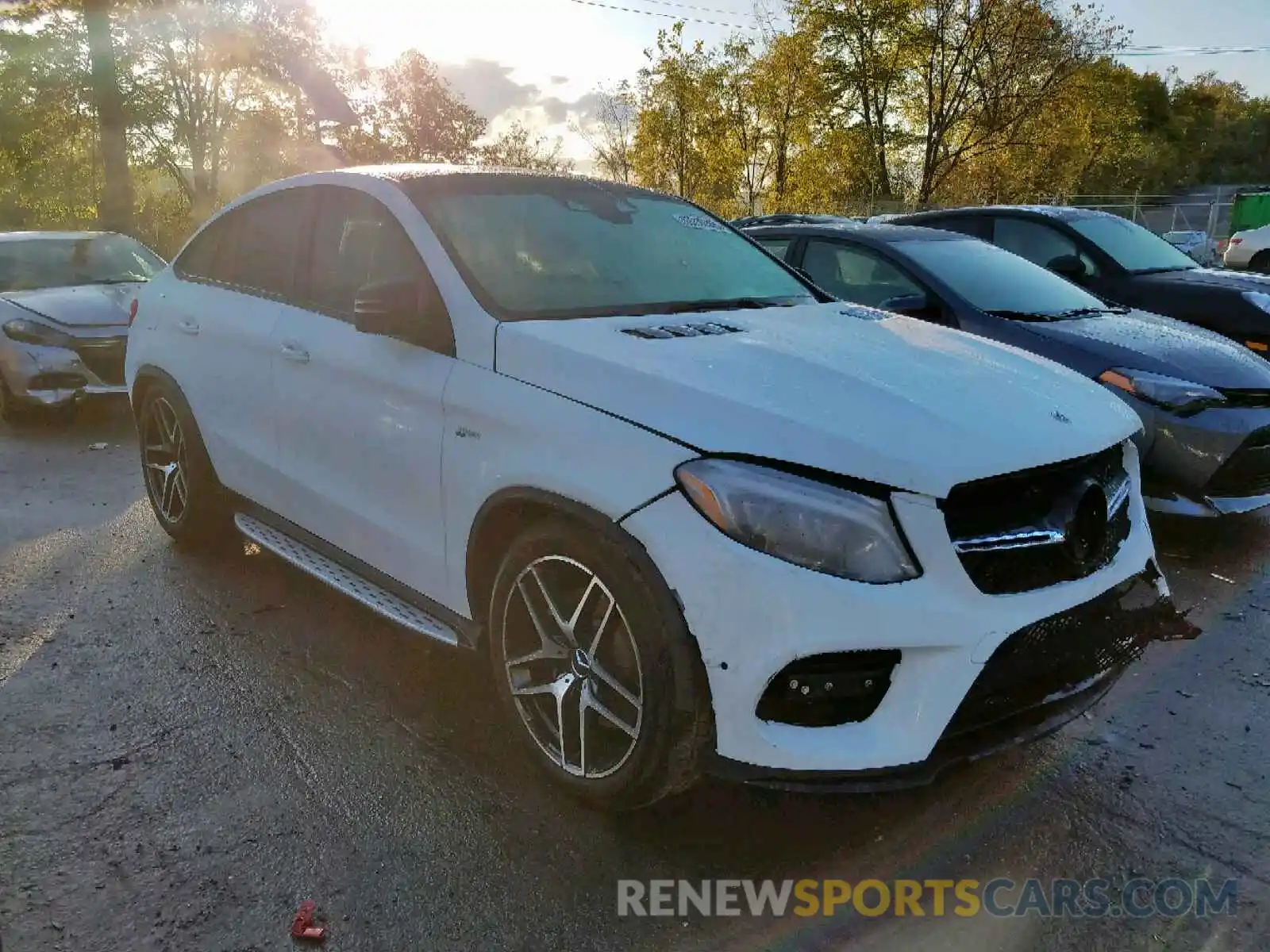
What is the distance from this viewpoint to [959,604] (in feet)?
7.24

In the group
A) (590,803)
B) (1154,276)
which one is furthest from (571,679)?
(1154,276)

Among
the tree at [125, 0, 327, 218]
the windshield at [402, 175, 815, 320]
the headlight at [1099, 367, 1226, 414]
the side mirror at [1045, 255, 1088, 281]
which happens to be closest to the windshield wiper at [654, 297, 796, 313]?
the windshield at [402, 175, 815, 320]

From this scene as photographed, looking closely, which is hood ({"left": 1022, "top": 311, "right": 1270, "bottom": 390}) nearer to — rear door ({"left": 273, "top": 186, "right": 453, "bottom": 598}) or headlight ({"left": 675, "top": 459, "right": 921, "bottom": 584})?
headlight ({"left": 675, "top": 459, "right": 921, "bottom": 584})

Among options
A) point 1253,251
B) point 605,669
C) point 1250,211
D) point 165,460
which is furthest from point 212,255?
point 1250,211

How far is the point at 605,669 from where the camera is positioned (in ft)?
8.35

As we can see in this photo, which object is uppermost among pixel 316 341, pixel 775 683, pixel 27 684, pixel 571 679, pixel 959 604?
pixel 316 341

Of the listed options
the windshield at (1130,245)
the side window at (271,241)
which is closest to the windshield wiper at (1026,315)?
the windshield at (1130,245)

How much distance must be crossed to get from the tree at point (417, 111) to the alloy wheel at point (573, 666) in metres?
51.3

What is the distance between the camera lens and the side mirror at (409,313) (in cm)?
303

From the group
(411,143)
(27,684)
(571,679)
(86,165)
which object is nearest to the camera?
(571,679)

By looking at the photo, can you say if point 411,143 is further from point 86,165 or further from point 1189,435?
point 1189,435

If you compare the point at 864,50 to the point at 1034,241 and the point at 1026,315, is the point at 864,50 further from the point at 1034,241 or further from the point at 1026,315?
the point at 1026,315

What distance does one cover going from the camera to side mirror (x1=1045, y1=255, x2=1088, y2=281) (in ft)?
23.3

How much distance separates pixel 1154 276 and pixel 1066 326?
2.41m
